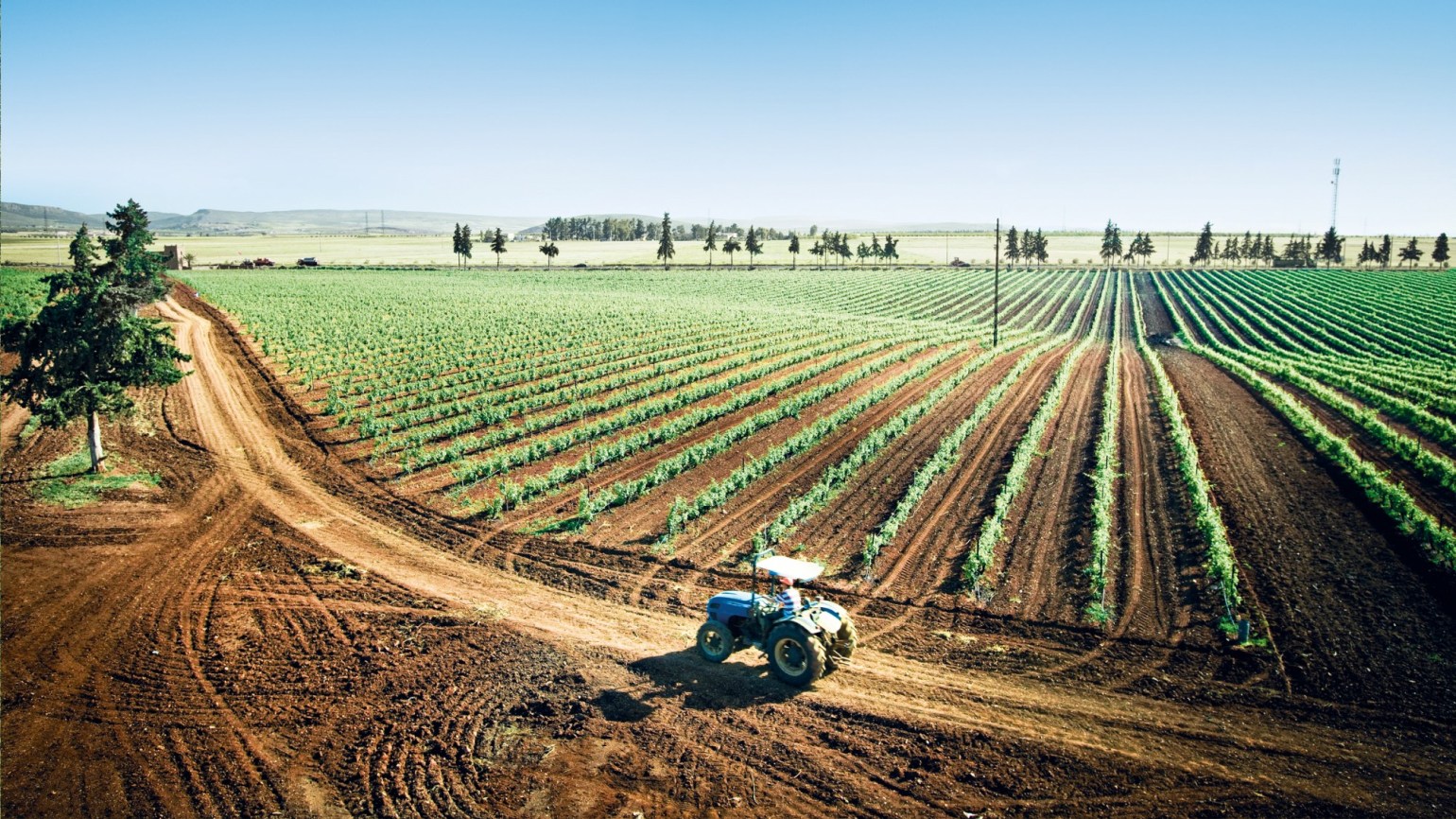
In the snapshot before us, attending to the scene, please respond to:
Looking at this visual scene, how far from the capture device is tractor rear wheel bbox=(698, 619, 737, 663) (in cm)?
1284

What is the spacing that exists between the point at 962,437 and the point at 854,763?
59.7 feet

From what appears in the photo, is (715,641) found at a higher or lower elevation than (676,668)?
higher

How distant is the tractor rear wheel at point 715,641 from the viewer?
12.8 metres

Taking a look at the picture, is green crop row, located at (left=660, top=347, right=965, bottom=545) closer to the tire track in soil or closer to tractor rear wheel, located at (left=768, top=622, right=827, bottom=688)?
the tire track in soil

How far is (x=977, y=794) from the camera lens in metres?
9.92

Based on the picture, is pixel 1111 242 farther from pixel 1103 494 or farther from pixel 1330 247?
pixel 1103 494

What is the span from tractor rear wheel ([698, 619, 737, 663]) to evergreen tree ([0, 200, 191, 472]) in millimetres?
18039

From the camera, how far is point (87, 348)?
20922 millimetres

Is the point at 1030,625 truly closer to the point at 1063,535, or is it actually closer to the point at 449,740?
the point at 1063,535

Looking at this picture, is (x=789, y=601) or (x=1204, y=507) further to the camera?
(x=1204, y=507)

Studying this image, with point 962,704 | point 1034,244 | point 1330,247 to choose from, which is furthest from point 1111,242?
point 962,704

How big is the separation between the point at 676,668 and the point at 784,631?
207cm

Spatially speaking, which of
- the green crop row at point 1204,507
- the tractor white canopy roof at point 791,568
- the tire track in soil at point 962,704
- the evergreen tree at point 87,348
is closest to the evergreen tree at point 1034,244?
the green crop row at point 1204,507

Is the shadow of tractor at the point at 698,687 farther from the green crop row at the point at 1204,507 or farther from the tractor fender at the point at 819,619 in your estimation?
the green crop row at the point at 1204,507
